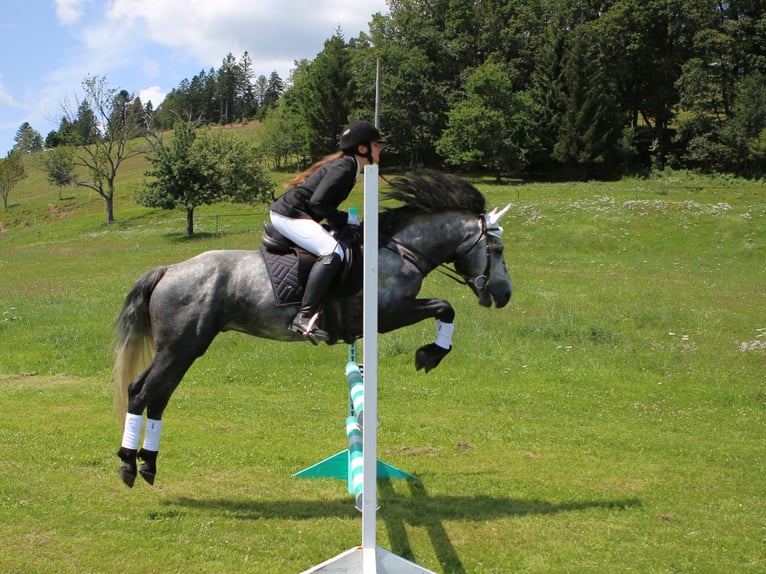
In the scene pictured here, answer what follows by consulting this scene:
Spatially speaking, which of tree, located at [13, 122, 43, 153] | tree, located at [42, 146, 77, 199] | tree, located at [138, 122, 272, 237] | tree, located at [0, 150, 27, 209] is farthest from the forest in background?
tree, located at [13, 122, 43, 153]

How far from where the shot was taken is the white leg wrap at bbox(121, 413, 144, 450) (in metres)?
5.32

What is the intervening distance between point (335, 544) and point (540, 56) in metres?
63.8

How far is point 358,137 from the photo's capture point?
5.15 m

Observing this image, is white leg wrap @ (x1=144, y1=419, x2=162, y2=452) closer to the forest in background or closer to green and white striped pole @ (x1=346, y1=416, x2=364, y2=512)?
green and white striped pole @ (x1=346, y1=416, x2=364, y2=512)

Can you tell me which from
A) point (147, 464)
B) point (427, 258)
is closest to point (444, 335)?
point (427, 258)

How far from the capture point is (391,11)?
76062 millimetres

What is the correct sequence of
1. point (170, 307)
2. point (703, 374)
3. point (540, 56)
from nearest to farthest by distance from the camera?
point (170, 307) → point (703, 374) → point (540, 56)

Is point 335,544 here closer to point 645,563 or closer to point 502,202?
point 645,563

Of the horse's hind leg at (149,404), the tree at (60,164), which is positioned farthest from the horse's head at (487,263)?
the tree at (60,164)

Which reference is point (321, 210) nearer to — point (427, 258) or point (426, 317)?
point (427, 258)

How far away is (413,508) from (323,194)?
2.83 m

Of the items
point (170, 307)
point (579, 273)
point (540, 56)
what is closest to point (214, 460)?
point (170, 307)

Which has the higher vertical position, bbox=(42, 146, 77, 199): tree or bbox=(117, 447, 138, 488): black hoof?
bbox=(42, 146, 77, 199): tree

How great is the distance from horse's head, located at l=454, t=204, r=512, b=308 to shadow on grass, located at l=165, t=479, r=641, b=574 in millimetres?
1804
